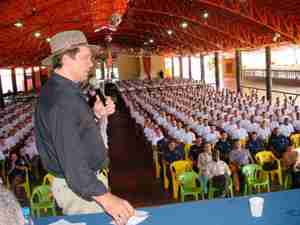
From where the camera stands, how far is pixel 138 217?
2.73m

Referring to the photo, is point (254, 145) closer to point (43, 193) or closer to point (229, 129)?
point (229, 129)

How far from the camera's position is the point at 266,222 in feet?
8.57

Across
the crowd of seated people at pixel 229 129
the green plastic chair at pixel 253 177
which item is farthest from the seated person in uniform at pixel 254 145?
the green plastic chair at pixel 253 177

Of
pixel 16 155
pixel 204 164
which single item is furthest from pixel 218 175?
pixel 16 155

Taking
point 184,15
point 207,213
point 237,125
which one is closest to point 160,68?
point 184,15

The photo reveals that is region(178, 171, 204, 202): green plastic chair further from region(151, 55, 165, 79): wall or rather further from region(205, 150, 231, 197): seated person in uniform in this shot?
region(151, 55, 165, 79): wall

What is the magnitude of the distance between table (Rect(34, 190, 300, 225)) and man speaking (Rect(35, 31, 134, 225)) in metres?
0.55

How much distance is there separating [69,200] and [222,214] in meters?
0.98

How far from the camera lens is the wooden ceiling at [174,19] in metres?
16.8

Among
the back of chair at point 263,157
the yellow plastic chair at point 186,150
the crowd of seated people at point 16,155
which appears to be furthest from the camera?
the yellow plastic chair at point 186,150

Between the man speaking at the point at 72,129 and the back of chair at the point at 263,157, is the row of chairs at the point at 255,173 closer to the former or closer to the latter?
the back of chair at the point at 263,157

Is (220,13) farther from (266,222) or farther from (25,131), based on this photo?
(266,222)

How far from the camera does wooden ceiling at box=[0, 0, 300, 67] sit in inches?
661

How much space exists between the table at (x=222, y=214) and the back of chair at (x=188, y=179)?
15.7 ft
